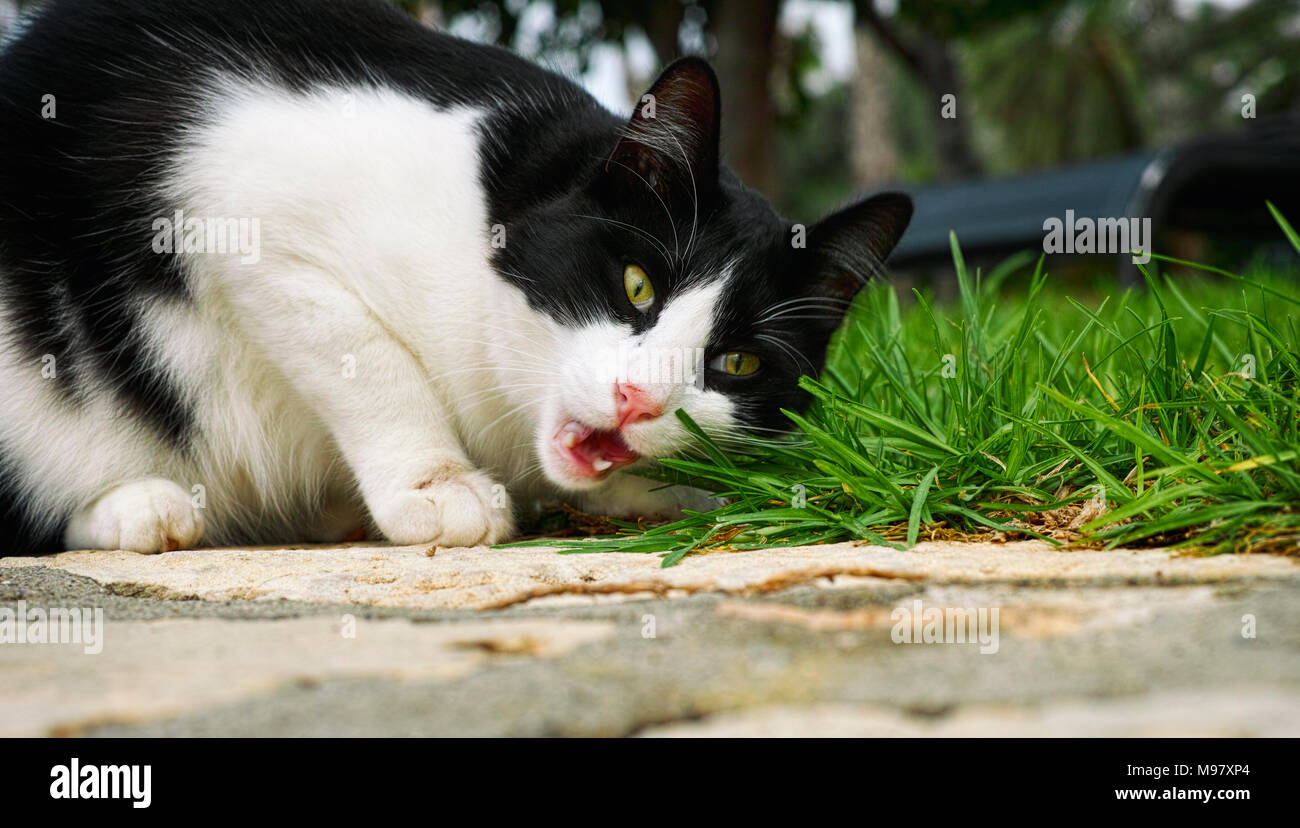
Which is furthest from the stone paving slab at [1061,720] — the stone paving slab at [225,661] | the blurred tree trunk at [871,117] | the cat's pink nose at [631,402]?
the blurred tree trunk at [871,117]

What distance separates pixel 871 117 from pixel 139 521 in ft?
32.4

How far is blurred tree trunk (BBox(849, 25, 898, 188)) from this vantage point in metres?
10.4

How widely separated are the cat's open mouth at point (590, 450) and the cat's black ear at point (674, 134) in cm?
49

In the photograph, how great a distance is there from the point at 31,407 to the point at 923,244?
5.82 meters

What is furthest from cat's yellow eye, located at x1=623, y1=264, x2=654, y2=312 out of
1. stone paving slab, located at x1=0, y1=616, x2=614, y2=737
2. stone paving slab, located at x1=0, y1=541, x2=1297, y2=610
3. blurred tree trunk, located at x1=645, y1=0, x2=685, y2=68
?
blurred tree trunk, located at x1=645, y1=0, x2=685, y2=68

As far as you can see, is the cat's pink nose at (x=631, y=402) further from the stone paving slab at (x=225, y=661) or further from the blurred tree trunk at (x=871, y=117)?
the blurred tree trunk at (x=871, y=117)

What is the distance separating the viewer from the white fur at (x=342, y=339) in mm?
1812

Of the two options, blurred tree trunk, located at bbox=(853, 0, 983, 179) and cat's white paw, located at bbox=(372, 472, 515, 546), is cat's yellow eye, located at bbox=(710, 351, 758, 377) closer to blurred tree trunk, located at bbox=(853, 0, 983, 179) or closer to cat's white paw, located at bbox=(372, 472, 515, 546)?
cat's white paw, located at bbox=(372, 472, 515, 546)

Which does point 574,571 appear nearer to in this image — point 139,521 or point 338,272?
point 338,272

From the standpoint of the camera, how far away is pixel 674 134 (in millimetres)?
1848

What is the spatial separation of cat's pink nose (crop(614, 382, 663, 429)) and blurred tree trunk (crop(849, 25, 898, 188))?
917 cm
